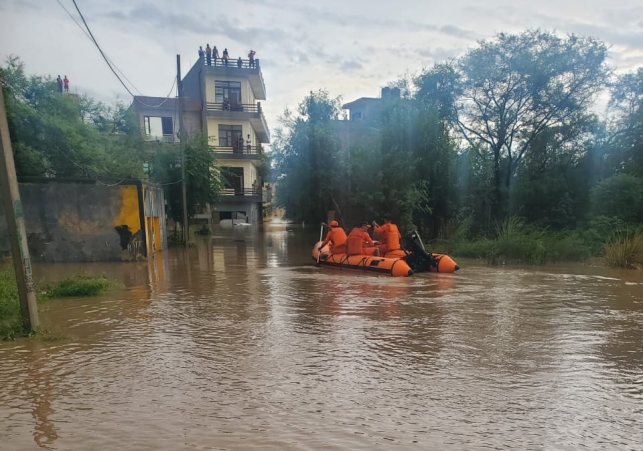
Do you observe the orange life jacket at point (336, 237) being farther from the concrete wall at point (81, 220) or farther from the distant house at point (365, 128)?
the distant house at point (365, 128)

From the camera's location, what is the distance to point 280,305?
935 centimetres

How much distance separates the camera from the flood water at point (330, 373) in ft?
13.3

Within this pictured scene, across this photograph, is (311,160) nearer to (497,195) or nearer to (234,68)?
(497,195)

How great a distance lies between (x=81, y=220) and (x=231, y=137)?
24.5m

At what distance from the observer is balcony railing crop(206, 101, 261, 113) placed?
3831 cm

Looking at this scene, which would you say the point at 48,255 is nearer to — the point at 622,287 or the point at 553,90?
the point at 622,287

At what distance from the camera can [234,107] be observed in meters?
38.8

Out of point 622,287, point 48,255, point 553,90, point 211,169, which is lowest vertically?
point 622,287

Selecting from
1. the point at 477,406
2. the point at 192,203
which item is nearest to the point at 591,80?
the point at 192,203

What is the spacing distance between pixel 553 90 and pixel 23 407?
24.3 meters

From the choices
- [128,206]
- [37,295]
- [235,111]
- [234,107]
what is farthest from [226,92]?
[37,295]

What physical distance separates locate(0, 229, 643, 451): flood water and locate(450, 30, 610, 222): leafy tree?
1537cm

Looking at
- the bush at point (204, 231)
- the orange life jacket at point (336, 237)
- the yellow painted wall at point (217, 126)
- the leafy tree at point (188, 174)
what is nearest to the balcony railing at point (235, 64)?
the yellow painted wall at point (217, 126)

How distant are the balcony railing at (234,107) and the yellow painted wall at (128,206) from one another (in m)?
23.6
